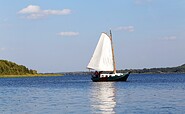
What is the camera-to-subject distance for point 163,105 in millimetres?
51656

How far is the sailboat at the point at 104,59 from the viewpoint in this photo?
130 m

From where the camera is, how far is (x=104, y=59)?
130 meters

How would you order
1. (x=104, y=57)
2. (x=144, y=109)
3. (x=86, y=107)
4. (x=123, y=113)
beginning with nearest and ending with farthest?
(x=123, y=113)
(x=144, y=109)
(x=86, y=107)
(x=104, y=57)

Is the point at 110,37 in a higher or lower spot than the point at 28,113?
higher

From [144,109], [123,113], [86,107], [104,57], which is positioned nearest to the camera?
[123,113]

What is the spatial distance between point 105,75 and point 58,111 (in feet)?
280

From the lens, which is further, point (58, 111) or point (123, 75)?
point (123, 75)

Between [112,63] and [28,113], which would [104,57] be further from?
[28,113]

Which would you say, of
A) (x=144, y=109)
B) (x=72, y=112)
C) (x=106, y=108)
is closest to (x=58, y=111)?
(x=72, y=112)

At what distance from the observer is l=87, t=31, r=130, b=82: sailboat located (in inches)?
5108

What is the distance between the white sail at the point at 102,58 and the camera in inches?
5103

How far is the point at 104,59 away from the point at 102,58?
0.66 metres

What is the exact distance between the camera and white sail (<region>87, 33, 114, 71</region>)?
12962 centimetres

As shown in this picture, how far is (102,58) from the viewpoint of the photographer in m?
130
